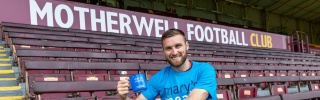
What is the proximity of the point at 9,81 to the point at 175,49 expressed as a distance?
175 centimetres

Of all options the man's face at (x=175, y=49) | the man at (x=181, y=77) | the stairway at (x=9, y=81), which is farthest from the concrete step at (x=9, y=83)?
the man's face at (x=175, y=49)

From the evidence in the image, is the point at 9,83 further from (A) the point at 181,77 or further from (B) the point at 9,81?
(A) the point at 181,77

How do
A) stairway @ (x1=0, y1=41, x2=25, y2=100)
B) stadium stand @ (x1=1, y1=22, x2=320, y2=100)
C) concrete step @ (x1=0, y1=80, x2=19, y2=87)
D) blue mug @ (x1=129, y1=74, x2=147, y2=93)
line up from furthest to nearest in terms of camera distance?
concrete step @ (x1=0, y1=80, x2=19, y2=87) → stairway @ (x1=0, y1=41, x2=25, y2=100) → stadium stand @ (x1=1, y1=22, x2=320, y2=100) → blue mug @ (x1=129, y1=74, x2=147, y2=93)

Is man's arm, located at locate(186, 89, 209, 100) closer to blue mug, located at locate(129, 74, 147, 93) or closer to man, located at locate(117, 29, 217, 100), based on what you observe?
man, located at locate(117, 29, 217, 100)

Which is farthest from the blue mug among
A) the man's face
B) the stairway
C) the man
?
the stairway

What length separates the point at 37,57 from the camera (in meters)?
3.04

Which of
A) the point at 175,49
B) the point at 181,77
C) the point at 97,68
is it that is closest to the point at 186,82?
the point at 181,77

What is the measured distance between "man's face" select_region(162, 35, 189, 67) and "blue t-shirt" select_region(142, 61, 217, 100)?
0.25ft

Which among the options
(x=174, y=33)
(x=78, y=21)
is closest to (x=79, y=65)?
(x=174, y=33)

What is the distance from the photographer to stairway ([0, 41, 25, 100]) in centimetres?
240

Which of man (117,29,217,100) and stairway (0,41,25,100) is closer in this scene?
man (117,29,217,100)

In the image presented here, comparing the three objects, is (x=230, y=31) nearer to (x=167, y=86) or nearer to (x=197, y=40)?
(x=197, y=40)

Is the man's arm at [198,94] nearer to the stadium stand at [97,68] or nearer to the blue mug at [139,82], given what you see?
the blue mug at [139,82]

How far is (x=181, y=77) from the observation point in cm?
153
